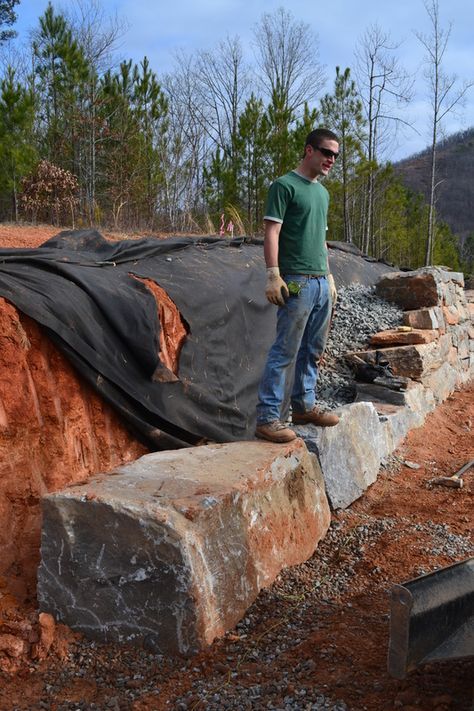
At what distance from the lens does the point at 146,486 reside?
2805mm

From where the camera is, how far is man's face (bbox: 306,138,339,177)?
3592 mm

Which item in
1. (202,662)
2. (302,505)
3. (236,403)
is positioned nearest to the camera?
(202,662)

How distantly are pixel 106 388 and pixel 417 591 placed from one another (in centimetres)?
253

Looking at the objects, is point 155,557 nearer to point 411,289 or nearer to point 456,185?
point 411,289

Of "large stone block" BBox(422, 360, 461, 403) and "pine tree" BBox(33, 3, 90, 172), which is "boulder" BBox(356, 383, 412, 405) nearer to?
"large stone block" BBox(422, 360, 461, 403)

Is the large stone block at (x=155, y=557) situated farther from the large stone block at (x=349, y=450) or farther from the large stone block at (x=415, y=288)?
the large stone block at (x=415, y=288)

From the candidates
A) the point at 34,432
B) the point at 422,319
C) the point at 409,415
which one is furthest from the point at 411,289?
the point at 34,432

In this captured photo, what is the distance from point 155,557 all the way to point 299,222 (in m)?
2.09

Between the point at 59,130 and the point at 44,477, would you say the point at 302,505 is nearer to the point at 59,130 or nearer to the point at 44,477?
the point at 44,477

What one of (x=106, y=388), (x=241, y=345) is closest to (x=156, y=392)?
(x=106, y=388)

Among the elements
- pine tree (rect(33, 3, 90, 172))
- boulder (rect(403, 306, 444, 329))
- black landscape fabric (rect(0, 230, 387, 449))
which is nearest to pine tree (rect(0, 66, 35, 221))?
pine tree (rect(33, 3, 90, 172))

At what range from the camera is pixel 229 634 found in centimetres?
261

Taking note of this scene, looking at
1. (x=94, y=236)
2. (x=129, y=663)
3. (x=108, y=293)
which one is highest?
(x=94, y=236)

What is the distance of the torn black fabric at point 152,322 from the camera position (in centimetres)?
388
